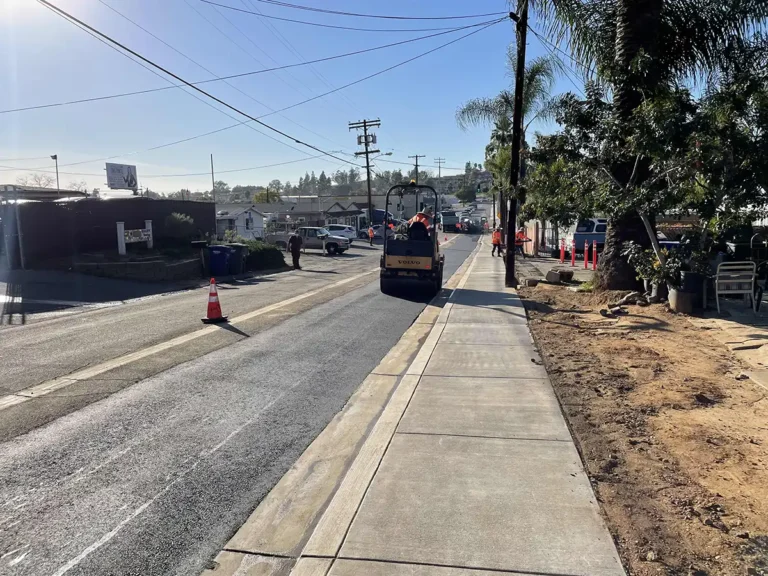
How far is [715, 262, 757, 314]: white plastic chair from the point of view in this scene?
10.8m

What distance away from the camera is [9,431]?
17.8 ft

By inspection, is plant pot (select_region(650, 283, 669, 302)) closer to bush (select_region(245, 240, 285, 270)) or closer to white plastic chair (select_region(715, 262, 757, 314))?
white plastic chair (select_region(715, 262, 757, 314))

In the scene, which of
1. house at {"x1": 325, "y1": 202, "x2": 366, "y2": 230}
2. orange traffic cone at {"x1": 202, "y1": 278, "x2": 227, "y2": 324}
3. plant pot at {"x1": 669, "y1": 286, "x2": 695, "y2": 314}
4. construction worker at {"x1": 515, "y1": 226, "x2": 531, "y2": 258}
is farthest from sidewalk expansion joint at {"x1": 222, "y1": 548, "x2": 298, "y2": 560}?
house at {"x1": 325, "y1": 202, "x2": 366, "y2": 230}

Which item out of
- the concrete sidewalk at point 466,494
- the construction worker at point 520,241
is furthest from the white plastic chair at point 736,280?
the construction worker at point 520,241

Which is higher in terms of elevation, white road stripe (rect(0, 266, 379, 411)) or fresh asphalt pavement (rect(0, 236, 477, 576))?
white road stripe (rect(0, 266, 379, 411))

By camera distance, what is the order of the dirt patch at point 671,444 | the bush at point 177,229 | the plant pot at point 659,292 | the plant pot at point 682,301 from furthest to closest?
1. the bush at point 177,229
2. the plant pot at point 659,292
3. the plant pot at point 682,301
4. the dirt patch at point 671,444

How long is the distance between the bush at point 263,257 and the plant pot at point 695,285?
1647 cm

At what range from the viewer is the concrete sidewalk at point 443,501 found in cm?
337

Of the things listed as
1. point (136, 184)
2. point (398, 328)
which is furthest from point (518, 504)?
point (136, 184)

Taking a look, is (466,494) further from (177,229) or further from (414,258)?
(177,229)

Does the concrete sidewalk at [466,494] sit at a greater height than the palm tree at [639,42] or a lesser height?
lesser

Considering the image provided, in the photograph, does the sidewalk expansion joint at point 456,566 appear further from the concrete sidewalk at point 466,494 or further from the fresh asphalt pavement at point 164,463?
the fresh asphalt pavement at point 164,463

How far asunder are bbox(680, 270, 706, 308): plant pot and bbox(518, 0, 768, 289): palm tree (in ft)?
6.58

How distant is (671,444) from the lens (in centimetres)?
505
